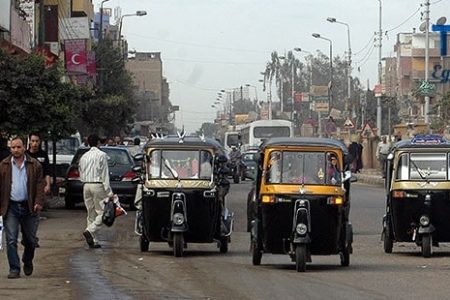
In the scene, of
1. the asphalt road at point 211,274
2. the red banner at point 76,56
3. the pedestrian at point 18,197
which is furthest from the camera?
the red banner at point 76,56

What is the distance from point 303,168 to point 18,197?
427 cm

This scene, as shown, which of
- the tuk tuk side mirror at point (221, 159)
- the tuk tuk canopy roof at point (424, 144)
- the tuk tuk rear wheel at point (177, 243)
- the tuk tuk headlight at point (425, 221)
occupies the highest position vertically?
the tuk tuk canopy roof at point (424, 144)

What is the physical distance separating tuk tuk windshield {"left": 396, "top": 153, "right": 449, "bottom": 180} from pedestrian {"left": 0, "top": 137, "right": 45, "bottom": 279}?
703cm

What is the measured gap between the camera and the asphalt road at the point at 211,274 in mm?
14188

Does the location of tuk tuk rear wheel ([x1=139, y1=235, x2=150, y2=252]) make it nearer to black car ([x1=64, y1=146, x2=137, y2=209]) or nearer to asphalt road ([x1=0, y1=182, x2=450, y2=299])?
asphalt road ([x1=0, y1=182, x2=450, y2=299])

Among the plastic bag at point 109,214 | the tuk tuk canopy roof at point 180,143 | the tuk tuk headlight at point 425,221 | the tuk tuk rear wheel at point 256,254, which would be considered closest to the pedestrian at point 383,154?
the tuk tuk headlight at point 425,221

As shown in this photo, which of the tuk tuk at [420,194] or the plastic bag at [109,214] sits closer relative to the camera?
the tuk tuk at [420,194]

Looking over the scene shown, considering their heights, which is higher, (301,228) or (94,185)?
(94,185)

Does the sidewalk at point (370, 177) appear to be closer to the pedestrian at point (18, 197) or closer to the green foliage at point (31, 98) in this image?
the green foliage at point (31, 98)

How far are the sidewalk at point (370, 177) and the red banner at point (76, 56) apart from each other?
12897 mm

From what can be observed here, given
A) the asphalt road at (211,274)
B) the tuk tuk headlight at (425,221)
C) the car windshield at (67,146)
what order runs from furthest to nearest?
1. the car windshield at (67,146)
2. the tuk tuk headlight at (425,221)
3. the asphalt road at (211,274)

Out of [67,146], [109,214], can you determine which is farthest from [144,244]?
[67,146]

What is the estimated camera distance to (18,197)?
613 inches

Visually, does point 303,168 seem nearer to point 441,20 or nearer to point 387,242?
point 387,242
